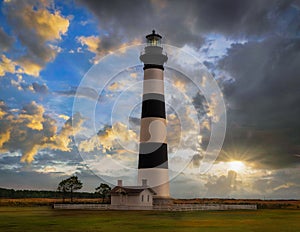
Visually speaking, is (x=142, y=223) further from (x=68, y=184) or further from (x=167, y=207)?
(x=68, y=184)

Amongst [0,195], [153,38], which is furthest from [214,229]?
[0,195]

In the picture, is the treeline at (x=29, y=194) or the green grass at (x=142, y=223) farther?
the treeline at (x=29, y=194)

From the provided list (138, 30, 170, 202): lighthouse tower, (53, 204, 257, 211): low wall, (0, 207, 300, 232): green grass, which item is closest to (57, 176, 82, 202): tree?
(53, 204, 257, 211): low wall

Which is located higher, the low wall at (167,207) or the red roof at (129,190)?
the red roof at (129,190)

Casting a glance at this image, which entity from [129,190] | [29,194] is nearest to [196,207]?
[129,190]

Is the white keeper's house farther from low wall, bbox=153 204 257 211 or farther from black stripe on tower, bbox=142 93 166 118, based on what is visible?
black stripe on tower, bbox=142 93 166 118

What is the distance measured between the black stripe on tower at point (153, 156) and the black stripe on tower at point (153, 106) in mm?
4145

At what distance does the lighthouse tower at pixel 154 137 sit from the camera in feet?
171

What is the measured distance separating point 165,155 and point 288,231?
92.8 ft

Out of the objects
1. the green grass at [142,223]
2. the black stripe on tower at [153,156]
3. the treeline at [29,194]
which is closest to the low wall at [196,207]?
the black stripe on tower at [153,156]

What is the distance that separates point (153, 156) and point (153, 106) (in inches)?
272

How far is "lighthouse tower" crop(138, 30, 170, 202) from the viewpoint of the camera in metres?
52.2

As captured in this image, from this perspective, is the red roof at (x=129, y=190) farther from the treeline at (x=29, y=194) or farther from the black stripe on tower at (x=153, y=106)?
the treeline at (x=29, y=194)

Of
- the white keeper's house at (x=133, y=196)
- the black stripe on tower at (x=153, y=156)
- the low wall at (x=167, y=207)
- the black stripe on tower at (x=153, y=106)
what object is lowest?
the low wall at (x=167, y=207)
